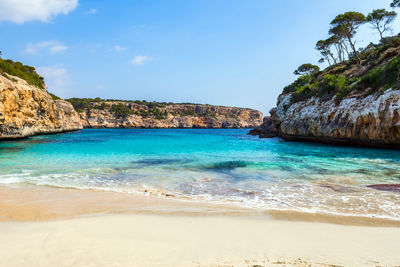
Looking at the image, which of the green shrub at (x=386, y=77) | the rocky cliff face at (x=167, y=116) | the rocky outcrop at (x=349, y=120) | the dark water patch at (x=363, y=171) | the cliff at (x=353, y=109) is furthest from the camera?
the rocky cliff face at (x=167, y=116)

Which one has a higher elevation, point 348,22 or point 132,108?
point 348,22

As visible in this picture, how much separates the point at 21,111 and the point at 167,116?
10324cm

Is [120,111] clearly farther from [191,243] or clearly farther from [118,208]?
[191,243]

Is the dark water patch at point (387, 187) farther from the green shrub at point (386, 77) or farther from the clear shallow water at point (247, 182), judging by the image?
the green shrub at point (386, 77)

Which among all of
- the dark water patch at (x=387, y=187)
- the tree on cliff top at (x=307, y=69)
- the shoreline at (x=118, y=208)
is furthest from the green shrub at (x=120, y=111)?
the dark water patch at (x=387, y=187)

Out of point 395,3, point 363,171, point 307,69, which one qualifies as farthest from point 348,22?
point 363,171

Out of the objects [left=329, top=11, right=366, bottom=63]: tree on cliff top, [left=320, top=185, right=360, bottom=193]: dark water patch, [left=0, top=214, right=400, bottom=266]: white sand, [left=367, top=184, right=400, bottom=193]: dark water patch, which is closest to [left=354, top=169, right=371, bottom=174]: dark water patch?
[left=367, top=184, right=400, bottom=193]: dark water patch

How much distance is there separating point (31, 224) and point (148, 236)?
8.03ft

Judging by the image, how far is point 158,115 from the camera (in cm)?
12669

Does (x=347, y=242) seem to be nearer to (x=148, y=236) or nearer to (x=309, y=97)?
(x=148, y=236)

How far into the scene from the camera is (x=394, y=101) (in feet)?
53.8

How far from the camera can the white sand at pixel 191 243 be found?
9.16ft

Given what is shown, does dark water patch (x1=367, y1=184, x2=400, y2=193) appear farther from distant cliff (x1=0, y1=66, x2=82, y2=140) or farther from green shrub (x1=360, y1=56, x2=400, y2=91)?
distant cliff (x1=0, y1=66, x2=82, y2=140)

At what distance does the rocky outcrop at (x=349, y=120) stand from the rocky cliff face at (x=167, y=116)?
95.1 m
